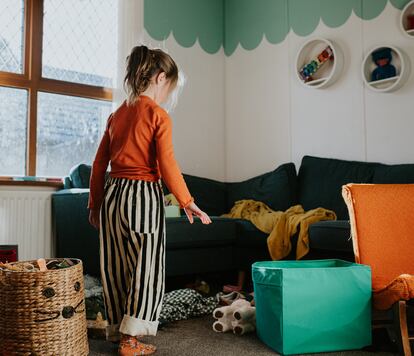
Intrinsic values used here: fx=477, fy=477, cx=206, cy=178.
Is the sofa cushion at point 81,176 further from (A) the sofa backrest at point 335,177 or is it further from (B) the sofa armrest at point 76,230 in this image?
(A) the sofa backrest at point 335,177

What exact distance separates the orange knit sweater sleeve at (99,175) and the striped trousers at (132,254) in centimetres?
12

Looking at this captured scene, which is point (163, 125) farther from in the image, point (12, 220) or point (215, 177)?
point (215, 177)

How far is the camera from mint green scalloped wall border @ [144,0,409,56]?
3.55 meters

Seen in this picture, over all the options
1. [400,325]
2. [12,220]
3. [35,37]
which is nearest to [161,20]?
[35,37]

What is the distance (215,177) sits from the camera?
4.19 m

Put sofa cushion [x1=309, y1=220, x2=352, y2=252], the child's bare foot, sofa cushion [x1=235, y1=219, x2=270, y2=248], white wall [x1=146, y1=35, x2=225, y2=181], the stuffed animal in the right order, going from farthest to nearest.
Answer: white wall [x1=146, y1=35, x2=225, y2=181], sofa cushion [x1=235, y1=219, x2=270, y2=248], sofa cushion [x1=309, y1=220, x2=352, y2=252], the stuffed animal, the child's bare foot

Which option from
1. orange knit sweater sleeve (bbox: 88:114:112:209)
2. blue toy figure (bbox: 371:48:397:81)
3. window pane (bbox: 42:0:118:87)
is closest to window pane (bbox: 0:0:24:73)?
window pane (bbox: 42:0:118:87)

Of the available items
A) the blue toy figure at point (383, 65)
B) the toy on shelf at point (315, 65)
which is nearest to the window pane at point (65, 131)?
the toy on shelf at point (315, 65)

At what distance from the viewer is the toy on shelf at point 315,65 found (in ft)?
11.3

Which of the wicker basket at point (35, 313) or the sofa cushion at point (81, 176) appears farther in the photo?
the sofa cushion at point (81, 176)

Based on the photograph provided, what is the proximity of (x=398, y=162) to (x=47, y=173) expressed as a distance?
7.92 ft

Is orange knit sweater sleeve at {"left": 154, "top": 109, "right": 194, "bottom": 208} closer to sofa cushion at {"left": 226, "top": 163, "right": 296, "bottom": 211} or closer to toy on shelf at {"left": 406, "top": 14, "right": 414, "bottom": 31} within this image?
sofa cushion at {"left": 226, "top": 163, "right": 296, "bottom": 211}

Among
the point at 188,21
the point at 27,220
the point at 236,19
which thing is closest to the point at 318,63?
the point at 236,19

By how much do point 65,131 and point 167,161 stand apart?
6.70 feet
